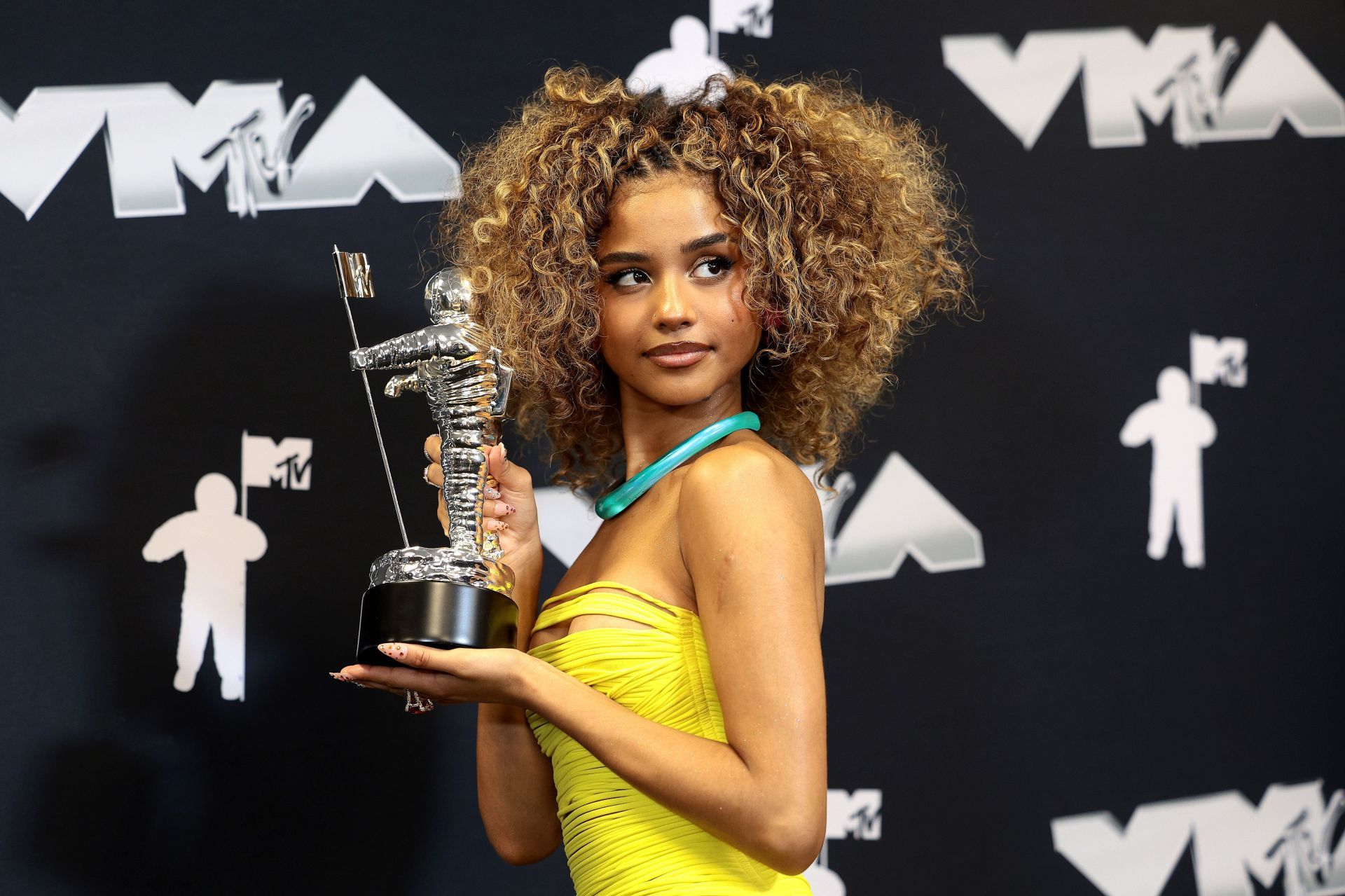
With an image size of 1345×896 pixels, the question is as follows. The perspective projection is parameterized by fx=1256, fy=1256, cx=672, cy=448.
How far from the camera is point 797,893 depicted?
120cm

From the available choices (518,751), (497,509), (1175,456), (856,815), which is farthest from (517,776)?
(1175,456)

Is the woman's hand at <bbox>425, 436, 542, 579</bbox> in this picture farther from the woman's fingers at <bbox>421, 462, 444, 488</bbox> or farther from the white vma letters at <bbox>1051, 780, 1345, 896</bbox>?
the white vma letters at <bbox>1051, 780, 1345, 896</bbox>

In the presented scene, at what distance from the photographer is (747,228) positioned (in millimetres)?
1244

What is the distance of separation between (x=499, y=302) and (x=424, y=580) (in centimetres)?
35

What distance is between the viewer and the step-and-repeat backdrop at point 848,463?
1672mm

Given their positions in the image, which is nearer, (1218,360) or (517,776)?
(517,776)

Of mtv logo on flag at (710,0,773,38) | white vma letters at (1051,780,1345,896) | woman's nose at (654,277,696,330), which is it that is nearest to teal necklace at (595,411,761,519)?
woman's nose at (654,277,696,330)

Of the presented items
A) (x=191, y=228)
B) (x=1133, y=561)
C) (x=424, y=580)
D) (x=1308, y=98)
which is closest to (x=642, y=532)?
(x=424, y=580)

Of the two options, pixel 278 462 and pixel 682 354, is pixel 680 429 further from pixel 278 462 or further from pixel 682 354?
pixel 278 462

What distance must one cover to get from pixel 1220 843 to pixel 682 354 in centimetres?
147

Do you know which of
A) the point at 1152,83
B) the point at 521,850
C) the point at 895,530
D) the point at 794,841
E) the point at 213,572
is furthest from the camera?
the point at 1152,83

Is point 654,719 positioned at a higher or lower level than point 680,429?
lower

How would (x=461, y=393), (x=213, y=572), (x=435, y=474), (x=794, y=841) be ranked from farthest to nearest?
(x=213, y=572) → (x=435, y=474) → (x=461, y=393) → (x=794, y=841)

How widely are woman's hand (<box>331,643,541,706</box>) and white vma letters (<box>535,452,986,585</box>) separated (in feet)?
3.04
